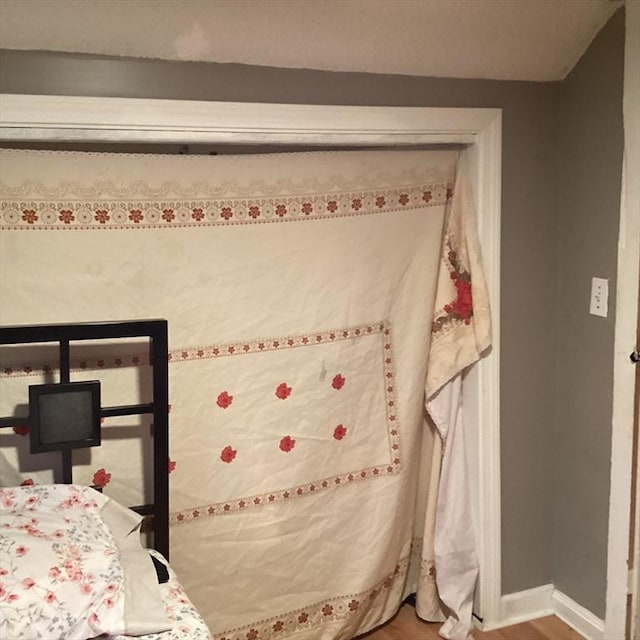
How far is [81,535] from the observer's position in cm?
163

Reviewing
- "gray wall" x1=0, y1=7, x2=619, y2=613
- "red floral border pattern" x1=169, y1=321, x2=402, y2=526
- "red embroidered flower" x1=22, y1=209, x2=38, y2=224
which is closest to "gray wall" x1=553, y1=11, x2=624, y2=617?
"gray wall" x1=0, y1=7, x2=619, y2=613

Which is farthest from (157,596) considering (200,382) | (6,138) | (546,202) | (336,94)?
(546,202)

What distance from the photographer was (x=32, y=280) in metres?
1.87

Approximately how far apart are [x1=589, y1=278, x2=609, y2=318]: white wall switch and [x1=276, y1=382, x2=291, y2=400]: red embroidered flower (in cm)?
96

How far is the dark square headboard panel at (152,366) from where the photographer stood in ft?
5.71

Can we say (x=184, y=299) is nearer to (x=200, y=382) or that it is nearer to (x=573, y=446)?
(x=200, y=382)

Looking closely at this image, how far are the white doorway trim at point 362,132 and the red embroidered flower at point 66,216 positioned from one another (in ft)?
0.57

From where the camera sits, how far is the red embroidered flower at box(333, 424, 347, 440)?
2.29 meters

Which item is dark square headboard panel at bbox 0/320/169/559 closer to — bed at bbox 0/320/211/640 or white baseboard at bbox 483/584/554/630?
bed at bbox 0/320/211/640

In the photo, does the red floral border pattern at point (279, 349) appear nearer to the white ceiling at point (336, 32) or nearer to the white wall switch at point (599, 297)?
the white wall switch at point (599, 297)

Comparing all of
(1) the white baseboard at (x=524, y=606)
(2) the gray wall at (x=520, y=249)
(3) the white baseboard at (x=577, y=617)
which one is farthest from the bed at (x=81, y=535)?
(3) the white baseboard at (x=577, y=617)

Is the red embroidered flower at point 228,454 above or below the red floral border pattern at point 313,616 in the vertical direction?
above

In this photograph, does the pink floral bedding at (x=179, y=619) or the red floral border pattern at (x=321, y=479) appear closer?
the pink floral bedding at (x=179, y=619)

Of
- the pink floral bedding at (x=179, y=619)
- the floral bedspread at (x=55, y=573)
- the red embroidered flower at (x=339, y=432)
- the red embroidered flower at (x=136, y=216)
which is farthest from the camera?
the red embroidered flower at (x=339, y=432)
